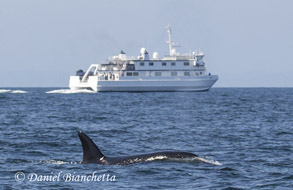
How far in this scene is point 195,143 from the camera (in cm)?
2756

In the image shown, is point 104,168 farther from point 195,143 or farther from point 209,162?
point 195,143

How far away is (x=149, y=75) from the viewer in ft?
425

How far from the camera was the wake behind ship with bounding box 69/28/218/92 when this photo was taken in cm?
12800

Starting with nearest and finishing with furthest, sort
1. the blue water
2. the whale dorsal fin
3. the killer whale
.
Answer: the blue water
the killer whale
the whale dorsal fin

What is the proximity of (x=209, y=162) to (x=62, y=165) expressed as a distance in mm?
5082

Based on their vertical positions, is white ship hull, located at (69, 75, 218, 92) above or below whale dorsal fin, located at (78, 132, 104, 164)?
above

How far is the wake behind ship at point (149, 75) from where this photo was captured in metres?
128

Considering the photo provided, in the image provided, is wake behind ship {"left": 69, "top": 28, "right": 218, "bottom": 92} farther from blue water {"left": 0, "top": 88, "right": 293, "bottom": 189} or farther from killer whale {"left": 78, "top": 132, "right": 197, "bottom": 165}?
killer whale {"left": 78, "top": 132, "right": 197, "bottom": 165}

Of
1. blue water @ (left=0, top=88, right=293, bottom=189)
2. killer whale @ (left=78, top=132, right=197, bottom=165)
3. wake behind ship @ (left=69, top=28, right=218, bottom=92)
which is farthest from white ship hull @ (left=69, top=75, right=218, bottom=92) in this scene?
killer whale @ (left=78, top=132, right=197, bottom=165)

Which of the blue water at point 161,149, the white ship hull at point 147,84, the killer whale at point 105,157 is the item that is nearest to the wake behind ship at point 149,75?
the white ship hull at point 147,84

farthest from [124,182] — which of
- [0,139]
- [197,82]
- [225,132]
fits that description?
[197,82]

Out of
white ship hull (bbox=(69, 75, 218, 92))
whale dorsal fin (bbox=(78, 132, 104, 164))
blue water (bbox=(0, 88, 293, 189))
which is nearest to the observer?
blue water (bbox=(0, 88, 293, 189))

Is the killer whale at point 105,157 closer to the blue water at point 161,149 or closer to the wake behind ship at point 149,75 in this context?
the blue water at point 161,149

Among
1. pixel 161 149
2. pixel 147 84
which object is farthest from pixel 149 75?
pixel 161 149
